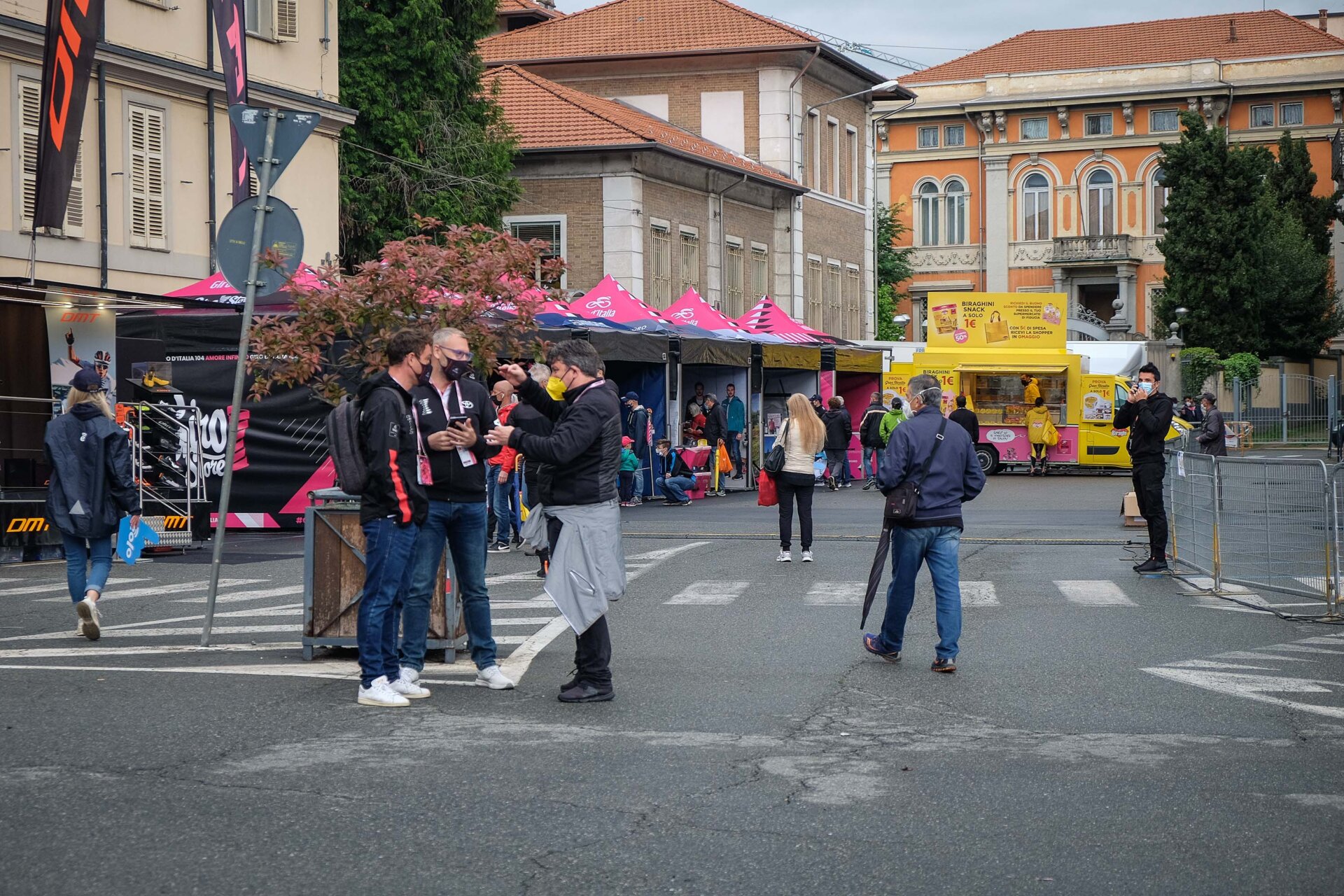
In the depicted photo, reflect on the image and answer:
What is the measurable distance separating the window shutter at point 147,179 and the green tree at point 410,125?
899 centimetres

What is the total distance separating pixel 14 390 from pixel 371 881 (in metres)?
15.1

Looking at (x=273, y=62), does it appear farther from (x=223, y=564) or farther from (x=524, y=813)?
(x=524, y=813)

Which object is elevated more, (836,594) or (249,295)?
(249,295)

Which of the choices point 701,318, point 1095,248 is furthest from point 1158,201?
point 701,318

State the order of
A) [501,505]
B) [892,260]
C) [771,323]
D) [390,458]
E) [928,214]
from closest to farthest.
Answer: [390,458] → [501,505] → [771,323] → [892,260] → [928,214]

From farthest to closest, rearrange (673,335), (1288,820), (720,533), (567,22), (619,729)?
(567,22) → (673,335) → (720,533) → (619,729) → (1288,820)

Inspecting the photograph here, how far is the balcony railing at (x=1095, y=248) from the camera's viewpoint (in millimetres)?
73688

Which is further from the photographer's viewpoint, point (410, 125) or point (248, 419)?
point (410, 125)

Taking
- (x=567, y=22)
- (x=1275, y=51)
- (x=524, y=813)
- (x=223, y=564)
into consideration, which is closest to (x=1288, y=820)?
(x=524, y=813)

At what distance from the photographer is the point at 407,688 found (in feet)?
28.5

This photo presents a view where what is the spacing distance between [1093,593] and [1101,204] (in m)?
63.3

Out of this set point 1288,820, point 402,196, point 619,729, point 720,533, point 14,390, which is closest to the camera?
point 1288,820

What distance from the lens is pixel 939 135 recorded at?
251 feet

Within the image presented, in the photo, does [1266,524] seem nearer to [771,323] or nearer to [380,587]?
[380,587]
